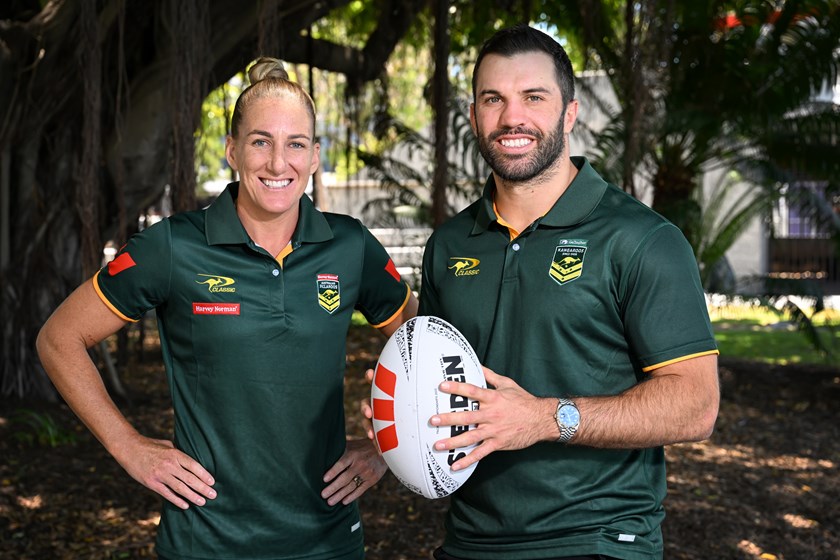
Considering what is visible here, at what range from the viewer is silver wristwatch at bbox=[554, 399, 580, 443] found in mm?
2383

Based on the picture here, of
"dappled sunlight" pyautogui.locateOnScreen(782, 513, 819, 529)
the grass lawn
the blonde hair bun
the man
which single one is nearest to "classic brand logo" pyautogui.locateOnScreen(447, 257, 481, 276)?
the man

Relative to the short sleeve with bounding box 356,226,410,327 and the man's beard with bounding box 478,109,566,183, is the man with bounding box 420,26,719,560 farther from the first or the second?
the short sleeve with bounding box 356,226,410,327

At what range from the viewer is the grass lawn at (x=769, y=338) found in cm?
1293

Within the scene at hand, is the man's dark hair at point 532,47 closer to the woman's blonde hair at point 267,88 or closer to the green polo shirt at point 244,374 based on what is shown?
the woman's blonde hair at point 267,88

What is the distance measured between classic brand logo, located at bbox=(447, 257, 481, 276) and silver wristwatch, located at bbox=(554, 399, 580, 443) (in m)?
0.54

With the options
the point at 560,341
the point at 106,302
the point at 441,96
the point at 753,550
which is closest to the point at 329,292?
the point at 106,302

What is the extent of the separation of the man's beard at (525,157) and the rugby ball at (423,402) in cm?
47

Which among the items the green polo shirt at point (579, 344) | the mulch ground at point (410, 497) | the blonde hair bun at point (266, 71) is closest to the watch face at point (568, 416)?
the green polo shirt at point (579, 344)

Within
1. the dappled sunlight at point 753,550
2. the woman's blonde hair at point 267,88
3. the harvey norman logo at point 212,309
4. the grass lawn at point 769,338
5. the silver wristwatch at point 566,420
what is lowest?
the grass lawn at point 769,338

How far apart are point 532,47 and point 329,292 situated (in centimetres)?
97

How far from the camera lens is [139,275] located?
9.33 ft

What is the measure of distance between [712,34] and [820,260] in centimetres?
1265

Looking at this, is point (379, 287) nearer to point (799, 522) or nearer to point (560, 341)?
point (560, 341)

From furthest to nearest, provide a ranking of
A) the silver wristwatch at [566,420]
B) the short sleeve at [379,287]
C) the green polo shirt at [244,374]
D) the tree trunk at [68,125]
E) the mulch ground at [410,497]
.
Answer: the tree trunk at [68,125]
the mulch ground at [410,497]
the short sleeve at [379,287]
the green polo shirt at [244,374]
the silver wristwatch at [566,420]
